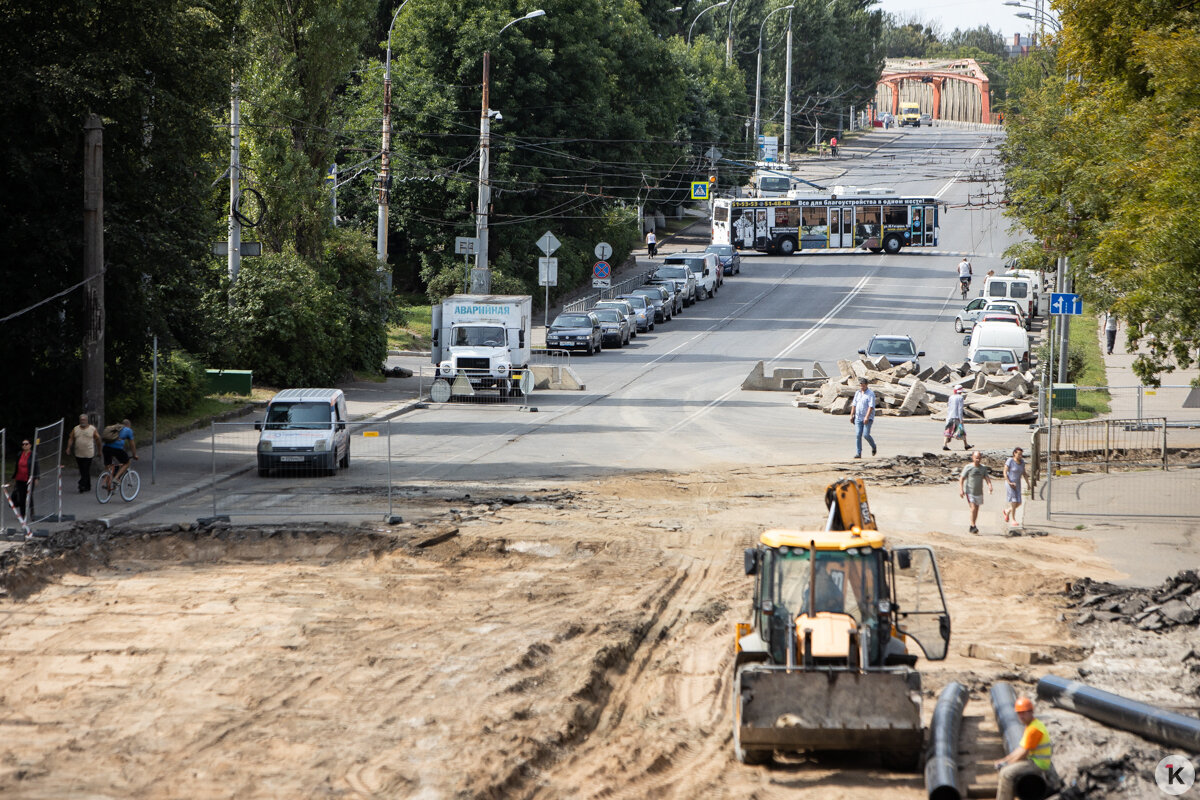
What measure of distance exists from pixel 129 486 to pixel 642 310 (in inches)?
1360

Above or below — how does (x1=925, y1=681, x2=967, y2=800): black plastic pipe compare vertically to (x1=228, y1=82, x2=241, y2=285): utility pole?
below

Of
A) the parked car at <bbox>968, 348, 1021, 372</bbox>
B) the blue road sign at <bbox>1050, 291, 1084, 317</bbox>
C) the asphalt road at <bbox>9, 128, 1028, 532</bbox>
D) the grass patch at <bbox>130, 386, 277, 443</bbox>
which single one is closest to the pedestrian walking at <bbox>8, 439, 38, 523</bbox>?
the asphalt road at <bbox>9, 128, 1028, 532</bbox>

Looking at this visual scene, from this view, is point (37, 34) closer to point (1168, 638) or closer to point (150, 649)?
point (150, 649)

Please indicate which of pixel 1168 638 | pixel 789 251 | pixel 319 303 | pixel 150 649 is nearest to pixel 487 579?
pixel 150 649

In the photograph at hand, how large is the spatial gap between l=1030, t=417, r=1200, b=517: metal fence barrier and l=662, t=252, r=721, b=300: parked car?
3656 cm

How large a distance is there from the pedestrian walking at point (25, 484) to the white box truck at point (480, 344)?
56.2 feet

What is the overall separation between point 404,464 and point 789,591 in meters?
16.8

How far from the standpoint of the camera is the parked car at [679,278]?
61625mm

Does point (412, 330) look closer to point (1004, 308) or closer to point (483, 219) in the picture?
point (483, 219)

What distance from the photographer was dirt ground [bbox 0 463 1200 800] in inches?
428

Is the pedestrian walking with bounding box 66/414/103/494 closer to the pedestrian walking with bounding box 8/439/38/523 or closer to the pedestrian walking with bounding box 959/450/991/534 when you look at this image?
the pedestrian walking with bounding box 8/439/38/523

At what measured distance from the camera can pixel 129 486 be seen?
23094 millimetres

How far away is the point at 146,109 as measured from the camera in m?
25.8

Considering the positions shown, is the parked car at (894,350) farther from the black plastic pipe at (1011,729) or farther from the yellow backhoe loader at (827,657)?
the yellow backhoe loader at (827,657)
